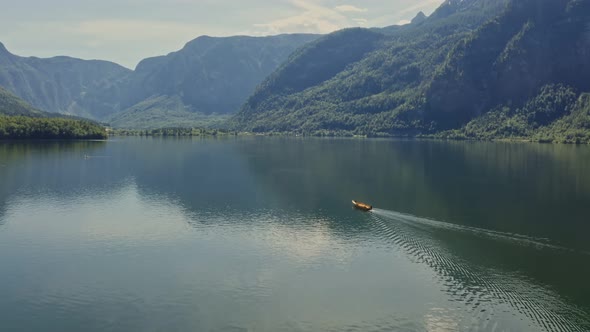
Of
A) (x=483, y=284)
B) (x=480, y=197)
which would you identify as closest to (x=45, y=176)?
(x=480, y=197)

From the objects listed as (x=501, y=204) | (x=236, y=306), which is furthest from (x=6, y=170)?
(x=501, y=204)

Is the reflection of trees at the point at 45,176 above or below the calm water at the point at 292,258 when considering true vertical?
above

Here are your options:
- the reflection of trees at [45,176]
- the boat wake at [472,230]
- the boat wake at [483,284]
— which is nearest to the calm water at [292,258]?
the boat wake at [483,284]

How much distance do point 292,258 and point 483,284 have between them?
28065 mm

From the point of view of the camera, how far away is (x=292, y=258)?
258 feet

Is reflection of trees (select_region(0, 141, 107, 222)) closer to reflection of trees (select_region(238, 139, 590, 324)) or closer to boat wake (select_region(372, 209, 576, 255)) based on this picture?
reflection of trees (select_region(238, 139, 590, 324))

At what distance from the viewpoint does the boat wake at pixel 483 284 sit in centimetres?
5819

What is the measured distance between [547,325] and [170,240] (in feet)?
197

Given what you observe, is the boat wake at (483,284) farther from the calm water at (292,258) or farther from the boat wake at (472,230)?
the calm water at (292,258)

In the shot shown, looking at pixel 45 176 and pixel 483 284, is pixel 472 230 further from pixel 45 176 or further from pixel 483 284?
pixel 45 176

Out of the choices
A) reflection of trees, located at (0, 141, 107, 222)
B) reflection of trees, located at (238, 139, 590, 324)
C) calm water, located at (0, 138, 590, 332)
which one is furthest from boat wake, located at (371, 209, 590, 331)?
reflection of trees, located at (0, 141, 107, 222)

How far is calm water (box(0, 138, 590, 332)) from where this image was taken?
58.2 metres

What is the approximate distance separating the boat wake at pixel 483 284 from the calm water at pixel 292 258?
0.28m

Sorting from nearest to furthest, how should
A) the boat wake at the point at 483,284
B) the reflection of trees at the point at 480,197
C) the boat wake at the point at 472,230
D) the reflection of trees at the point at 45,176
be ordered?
the boat wake at the point at 483,284, the reflection of trees at the point at 480,197, the boat wake at the point at 472,230, the reflection of trees at the point at 45,176
